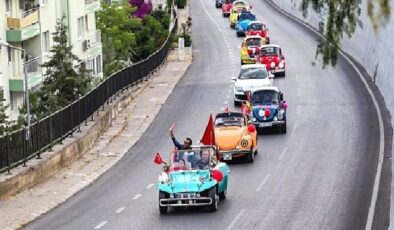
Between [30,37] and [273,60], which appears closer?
[30,37]

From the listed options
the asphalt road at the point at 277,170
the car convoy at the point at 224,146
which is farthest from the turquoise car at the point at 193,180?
the asphalt road at the point at 277,170

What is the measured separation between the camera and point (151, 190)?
31.5 metres

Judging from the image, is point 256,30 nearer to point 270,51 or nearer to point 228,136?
point 270,51

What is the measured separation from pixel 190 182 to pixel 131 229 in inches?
87.9

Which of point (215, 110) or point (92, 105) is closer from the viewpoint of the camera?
point (92, 105)

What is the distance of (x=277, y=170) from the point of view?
3384 centimetres

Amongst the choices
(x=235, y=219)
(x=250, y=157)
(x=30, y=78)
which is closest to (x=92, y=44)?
(x=30, y=78)

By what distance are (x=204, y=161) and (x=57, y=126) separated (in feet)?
27.2

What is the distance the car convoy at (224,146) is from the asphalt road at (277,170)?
1.47 feet

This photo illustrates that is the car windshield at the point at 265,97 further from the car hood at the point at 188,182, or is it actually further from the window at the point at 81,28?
the window at the point at 81,28

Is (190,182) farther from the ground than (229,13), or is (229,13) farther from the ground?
(190,182)

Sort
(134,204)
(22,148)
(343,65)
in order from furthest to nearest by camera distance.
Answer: (343,65)
(22,148)
(134,204)

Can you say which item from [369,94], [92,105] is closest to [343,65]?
[369,94]

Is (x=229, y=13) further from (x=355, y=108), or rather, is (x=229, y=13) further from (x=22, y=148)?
(x=22, y=148)
